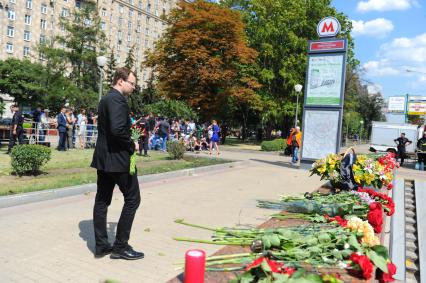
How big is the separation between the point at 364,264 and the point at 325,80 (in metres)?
13.8

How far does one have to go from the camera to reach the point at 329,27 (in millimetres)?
16109

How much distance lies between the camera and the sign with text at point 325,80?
15.8 meters

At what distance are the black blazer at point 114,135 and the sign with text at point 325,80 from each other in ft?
42.0

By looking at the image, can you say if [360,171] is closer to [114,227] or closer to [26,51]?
[114,227]

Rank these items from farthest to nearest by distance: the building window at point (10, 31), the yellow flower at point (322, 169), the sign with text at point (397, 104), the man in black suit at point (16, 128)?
the sign with text at point (397, 104)
the building window at point (10, 31)
the man in black suit at point (16, 128)
the yellow flower at point (322, 169)

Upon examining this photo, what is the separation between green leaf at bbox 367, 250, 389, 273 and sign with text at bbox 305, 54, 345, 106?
12.9 m

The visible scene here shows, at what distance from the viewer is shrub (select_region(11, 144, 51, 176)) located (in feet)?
32.0

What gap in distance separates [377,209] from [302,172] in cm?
1060

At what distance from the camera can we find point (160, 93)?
102 ft

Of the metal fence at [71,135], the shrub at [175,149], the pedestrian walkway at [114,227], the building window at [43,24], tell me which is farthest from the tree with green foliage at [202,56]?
the building window at [43,24]

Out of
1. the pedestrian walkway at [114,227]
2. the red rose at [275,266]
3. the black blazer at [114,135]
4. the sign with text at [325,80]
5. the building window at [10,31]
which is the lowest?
the pedestrian walkway at [114,227]

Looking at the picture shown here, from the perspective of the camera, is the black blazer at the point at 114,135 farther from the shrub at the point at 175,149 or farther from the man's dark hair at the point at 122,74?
the shrub at the point at 175,149

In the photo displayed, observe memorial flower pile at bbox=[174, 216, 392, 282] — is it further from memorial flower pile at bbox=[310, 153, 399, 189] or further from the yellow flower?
the yellow flower

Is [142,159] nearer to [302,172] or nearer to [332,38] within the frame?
[302,172]
